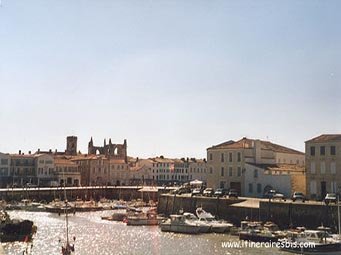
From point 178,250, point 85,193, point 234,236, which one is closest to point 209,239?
point 234,236

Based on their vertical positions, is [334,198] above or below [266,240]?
above

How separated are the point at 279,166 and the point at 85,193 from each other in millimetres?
48787

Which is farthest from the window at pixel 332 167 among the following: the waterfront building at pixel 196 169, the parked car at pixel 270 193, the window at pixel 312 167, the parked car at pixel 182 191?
the waterfront building at pixel 196 169

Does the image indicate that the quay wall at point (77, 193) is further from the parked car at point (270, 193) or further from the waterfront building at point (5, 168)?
the parked car at point (270, 193)

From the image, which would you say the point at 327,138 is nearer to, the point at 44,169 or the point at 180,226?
the point at 180,226

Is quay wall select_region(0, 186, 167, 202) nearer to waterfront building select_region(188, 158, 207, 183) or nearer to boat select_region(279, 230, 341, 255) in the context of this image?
waterfront building select_region(188, 158, 207, 183)

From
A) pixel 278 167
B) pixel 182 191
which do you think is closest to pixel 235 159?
pixel 278 167

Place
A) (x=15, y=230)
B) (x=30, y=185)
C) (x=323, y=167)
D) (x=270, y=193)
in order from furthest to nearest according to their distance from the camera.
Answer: (x=30, y=185)
(x=270, y=193)
(x=323, y=167)
(x=15, y=230)

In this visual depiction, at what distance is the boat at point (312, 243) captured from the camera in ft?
124

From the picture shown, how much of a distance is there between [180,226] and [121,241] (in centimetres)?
758

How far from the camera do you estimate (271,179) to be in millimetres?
63906

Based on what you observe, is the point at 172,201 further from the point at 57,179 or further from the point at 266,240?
the point at 57,179

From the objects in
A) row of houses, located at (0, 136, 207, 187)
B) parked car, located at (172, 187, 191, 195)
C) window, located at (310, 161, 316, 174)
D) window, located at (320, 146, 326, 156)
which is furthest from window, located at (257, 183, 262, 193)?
row of houses, located at (0, 136, 207, 187)

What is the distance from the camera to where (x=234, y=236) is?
4909 cm
